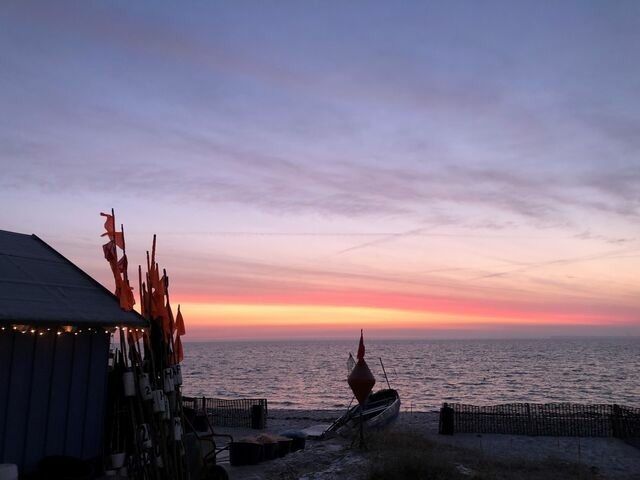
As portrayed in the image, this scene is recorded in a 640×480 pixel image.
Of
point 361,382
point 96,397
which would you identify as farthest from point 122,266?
point 361,382

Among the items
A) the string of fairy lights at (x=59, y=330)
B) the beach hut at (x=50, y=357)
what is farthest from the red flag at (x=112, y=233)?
the string of fairy lights at (x=59, y=330)

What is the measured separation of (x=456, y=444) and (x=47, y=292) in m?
15.6

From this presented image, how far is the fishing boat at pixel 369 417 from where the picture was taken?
2116cm

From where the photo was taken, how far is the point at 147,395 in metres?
10.4

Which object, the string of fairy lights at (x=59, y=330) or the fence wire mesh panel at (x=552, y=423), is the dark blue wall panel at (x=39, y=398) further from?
the fence wire mesh panel at (x=552, y=423)

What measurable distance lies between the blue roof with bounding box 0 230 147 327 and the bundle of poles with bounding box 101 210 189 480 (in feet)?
1.30

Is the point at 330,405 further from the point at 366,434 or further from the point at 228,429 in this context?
the point at 366,434

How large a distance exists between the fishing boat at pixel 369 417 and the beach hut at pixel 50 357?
11.9m

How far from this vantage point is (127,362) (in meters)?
10.8

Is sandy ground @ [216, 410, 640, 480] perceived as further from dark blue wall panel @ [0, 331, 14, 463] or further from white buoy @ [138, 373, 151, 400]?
dark blue wall panel @ [0, 331, 14, 463]

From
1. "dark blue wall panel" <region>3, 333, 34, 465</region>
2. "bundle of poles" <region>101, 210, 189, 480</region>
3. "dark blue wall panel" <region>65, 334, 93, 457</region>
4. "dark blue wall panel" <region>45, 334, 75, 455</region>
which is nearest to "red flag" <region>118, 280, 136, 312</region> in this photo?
"bundle of poles" <region>101, 210, 189, 480</region>

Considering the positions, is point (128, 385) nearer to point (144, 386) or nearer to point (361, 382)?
point (144, 386)

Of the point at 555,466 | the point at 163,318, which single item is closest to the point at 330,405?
the point at 555,466

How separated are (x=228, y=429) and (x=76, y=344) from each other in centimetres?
1648
